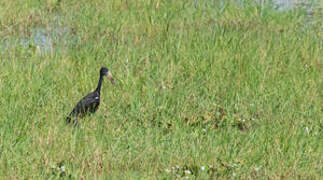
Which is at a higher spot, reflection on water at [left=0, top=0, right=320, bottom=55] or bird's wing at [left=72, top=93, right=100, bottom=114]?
reflection on water at [left=0, top=0, right=320, bottom=55]

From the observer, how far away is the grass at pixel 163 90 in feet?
17.6

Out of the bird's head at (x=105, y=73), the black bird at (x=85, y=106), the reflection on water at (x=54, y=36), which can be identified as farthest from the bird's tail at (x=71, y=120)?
the reflection on water at (x=54, y=36)

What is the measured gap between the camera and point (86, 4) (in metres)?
10.1

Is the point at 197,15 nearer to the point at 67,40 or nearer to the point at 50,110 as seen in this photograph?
the point at 67,40

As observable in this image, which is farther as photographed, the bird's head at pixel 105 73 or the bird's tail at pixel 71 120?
the bird's head at pixel 105 73

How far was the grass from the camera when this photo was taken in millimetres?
5359

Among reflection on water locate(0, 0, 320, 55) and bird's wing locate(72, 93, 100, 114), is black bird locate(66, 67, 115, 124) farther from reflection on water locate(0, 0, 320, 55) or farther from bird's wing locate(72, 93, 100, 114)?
reflection on water locate(0, 0, 320, 55)

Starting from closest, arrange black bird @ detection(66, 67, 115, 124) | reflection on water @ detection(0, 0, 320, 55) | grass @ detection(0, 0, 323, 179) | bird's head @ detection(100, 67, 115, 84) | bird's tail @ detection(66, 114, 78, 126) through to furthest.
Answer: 1. grass @ detection(0, 0, 323, 179)
2. bird's tail @ detection(66, 114, 78, 126)
3. black bird @ detection(66, 67, 115, 124)
4. bird's head @ detection(100, 67, 115, 84)
5. reflection on water @ detection(0, 0, 320, 55)

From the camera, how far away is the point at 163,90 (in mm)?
7027

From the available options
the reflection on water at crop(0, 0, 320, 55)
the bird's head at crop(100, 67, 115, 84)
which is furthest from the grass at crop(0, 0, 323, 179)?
the bird's head at crop(100, 67, 115, 84)

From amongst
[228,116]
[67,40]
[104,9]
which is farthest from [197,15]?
[228,116]

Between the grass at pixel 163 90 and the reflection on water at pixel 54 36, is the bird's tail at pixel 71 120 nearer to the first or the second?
the grass at pixel 163 90

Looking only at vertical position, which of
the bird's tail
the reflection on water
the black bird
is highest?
the reflection on water

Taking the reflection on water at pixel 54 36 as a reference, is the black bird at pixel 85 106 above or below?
below
